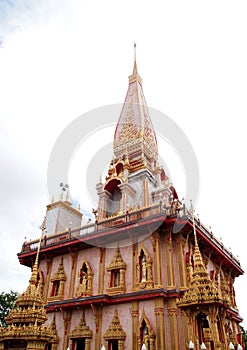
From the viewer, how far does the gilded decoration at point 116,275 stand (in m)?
16.6

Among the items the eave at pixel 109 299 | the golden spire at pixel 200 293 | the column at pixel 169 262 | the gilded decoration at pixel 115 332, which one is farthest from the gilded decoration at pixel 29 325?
the column at pixel 169 262

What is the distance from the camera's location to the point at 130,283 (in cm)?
1658

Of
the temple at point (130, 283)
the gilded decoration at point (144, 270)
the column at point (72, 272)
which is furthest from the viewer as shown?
the column at point (72, 272)

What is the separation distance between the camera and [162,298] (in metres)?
14.9

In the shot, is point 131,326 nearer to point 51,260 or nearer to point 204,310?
point 204,310

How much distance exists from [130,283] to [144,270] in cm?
115

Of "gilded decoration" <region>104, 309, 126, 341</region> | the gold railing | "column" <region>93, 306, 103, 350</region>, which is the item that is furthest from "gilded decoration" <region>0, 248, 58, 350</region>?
the gold railing

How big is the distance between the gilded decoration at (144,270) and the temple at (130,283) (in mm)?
51

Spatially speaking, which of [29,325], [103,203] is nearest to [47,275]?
[103,203]

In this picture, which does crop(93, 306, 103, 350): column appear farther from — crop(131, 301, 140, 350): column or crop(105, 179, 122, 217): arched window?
crop(105, 179, 122, 217): arched window

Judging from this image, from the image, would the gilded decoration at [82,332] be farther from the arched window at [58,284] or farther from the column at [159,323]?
the column at [159,323]

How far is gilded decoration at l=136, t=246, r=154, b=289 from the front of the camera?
1576cm

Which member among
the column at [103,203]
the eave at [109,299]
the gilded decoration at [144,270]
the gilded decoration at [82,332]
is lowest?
the gilded decoration at [82,332]

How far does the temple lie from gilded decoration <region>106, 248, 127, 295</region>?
5 centimetres
